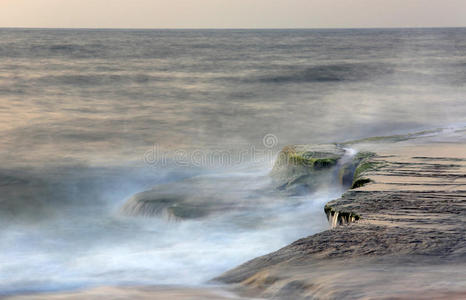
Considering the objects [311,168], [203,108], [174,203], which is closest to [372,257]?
[311,168]

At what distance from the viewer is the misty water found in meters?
5.85

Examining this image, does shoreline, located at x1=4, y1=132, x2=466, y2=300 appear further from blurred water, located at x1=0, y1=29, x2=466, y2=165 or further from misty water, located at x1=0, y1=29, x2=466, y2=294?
blurred water, located at x1=0, y1=29, x2=466, y2=165

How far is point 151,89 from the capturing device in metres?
24.5

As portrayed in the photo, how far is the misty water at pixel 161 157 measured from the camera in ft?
19.2

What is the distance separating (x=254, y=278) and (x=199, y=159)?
7492 millimetres

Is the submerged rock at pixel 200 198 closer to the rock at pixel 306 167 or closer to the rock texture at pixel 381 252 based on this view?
the rock at pixel 306 167

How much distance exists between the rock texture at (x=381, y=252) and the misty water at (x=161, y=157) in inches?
42.0

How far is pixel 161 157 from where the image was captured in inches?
451

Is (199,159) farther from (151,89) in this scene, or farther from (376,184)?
(151,89)

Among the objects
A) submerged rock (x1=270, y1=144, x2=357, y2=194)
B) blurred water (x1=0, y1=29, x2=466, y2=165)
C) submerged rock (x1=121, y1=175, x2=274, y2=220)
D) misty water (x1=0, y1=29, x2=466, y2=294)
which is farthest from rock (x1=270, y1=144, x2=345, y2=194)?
blurred water (x1=0, y1=29, x2=466, y2=165)

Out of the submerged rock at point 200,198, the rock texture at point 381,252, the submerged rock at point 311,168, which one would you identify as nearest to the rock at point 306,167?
the submerged rock at point 311,168

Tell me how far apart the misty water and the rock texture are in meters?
1.07

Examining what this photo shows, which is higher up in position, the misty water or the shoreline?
the misty water

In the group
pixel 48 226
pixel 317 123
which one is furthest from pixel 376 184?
pixel 317 123
